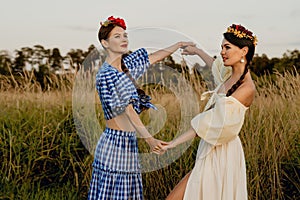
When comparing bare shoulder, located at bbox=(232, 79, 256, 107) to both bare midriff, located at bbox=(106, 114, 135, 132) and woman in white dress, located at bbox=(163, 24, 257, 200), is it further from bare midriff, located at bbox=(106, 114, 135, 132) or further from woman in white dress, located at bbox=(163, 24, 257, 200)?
bare midriff, located at bbox=(106, 114, 135, 132)

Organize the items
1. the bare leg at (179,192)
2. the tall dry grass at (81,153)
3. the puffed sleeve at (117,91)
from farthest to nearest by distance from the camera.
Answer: the tall dry grass at (81,153) → the bare leg at (179,192) → the puffed sleeve at (117,91)

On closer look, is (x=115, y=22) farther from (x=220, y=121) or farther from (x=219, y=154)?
(x=219, y=154)

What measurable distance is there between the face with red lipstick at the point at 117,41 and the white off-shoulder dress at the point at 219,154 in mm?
561

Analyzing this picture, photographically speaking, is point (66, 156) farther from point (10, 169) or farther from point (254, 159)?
point (254, 159)

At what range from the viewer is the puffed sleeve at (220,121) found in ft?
8.65

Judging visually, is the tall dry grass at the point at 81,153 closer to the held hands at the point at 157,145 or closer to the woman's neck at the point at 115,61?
the held hands at the point at 157,145

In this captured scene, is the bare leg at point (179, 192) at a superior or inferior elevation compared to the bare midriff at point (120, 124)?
inferior

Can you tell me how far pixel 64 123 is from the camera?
465cm

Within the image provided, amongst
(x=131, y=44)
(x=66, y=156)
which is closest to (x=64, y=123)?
(x=66, y=156)

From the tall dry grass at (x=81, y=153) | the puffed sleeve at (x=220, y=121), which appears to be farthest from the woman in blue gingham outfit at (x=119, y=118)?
the tall dry grass at (x=81, y=153)

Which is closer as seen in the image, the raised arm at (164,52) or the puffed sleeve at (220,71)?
the raised arm at (164,52)

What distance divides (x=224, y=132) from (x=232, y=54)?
447mm

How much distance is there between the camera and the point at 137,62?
2857 mm

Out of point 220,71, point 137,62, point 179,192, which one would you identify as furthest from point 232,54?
point 179,192
